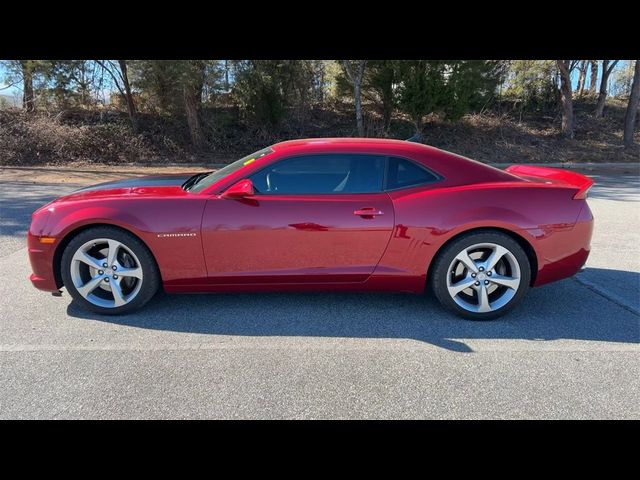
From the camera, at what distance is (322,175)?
3303mm

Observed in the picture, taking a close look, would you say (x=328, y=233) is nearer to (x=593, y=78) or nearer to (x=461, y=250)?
(x=461, y=250)

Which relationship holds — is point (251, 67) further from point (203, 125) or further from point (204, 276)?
point (204, 276)

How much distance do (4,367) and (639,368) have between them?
13.9 ft

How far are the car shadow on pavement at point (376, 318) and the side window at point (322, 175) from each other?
1.04 metres

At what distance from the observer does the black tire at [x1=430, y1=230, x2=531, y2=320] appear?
3.17m

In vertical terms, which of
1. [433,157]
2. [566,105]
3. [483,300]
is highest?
[566,105]

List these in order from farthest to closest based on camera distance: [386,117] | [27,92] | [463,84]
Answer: [386,117] < [27,92] < [463,84]

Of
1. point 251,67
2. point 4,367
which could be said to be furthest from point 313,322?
Result: point 251,67

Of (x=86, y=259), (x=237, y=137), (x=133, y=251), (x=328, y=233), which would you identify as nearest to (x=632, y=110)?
(x=237, y=137)

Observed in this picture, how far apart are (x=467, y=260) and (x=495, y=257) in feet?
0.76

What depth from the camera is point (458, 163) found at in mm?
3332

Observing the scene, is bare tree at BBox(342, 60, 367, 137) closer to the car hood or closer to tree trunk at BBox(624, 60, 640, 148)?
tree trunk at BBox(624, 60, 640, 148)

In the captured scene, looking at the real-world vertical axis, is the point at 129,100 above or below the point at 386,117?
above

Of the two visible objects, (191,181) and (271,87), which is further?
(271,87)
